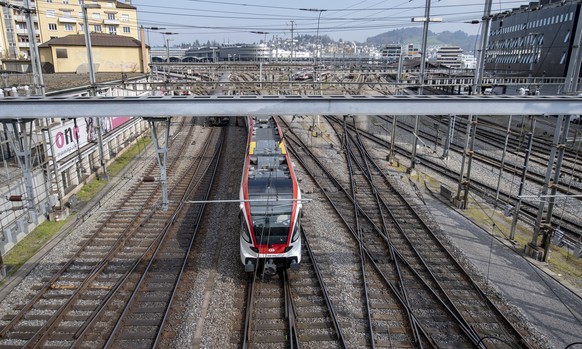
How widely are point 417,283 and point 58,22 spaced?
49.4m

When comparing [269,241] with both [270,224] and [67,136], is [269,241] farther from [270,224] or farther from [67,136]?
[67,136]

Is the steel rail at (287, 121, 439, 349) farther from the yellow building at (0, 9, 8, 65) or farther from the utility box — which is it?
the yellow building at (0, 9, 8, 65)

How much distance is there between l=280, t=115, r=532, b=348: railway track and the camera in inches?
287

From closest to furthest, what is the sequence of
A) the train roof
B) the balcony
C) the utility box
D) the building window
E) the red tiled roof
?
the train roof, the utility box, the building window, the red tiled roof, the balcony

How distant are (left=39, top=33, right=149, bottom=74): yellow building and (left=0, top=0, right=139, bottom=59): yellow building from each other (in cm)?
1155

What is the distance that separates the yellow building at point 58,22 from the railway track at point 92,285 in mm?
38501

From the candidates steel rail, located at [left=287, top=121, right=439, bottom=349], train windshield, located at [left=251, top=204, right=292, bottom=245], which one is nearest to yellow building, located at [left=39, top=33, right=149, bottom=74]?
steel rail, located at [left=287, top=121, right=439, bottom=349]

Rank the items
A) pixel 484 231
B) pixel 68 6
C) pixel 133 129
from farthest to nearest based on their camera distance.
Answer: pixel 68 6, pixel 133 129, pixel 484 231

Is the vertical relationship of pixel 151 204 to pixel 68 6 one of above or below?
below

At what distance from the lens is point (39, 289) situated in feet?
27.6

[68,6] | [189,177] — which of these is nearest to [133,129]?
[189,177]

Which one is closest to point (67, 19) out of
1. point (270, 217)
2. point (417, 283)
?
point (270, 217)

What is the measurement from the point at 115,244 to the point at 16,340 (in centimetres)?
342

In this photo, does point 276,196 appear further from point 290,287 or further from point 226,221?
Answer: point 226,221
